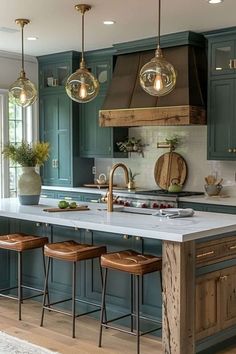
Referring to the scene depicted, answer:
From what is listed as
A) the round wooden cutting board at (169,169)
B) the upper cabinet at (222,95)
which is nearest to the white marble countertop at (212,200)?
the upper cabinet at (222,95)

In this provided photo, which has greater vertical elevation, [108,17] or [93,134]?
[108,17]

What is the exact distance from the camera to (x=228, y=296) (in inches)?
159

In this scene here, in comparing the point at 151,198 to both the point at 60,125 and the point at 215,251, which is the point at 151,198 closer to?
the point at 60,125

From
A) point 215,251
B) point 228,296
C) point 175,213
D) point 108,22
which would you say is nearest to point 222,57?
point 108,22

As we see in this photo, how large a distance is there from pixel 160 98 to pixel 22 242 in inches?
105

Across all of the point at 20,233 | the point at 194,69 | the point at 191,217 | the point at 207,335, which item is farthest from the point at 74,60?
the point at 207,335

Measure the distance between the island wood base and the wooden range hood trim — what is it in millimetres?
2765

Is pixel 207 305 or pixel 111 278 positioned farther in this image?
pixel 111 278

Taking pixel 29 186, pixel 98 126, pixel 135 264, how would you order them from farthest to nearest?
pixel 98 126 → pixel 29 186 → pixel 135 264

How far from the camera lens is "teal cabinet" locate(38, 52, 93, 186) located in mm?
7645

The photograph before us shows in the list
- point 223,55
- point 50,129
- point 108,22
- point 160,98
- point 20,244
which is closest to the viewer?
point 20,244

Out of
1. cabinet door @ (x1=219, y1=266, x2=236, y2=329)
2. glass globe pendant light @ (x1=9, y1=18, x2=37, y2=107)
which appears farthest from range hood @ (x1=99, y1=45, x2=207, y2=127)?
cabinet door @ (x1=219, y1=266, x2=236, y2=329)

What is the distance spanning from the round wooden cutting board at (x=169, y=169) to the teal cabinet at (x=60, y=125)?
1224mm

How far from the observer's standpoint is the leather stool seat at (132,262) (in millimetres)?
3775
